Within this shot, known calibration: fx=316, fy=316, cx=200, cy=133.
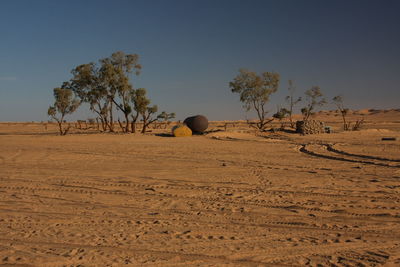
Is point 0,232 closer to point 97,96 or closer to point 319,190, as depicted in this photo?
point 319,190

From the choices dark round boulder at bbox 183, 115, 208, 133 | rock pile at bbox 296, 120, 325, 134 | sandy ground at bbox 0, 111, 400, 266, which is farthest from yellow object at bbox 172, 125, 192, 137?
sandy ground at bbox 0, 111, 400, 266

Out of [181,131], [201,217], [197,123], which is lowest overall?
[201,217]

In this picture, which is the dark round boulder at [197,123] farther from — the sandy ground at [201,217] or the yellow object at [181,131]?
the sandy ground at [201,217]

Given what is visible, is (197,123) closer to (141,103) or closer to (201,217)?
(141,103)

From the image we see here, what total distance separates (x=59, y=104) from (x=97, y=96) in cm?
429

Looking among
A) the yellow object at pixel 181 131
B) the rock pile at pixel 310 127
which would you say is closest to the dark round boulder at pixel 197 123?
the yellow object at pixel 181 131

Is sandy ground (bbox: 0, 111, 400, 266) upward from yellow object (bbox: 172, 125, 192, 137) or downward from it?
downward

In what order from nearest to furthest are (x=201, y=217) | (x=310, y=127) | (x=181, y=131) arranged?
(x=201, y=217)
(x=181, y=131)
(x=310, y=127)

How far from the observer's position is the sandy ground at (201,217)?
3.46 m

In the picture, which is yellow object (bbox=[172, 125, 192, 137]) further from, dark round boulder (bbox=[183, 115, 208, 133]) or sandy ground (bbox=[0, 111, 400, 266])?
sandy ground (bbox=[0, 111, 400, 266])

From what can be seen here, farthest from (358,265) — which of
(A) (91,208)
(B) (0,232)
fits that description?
(B) (0,232)

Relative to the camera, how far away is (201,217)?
188 inches

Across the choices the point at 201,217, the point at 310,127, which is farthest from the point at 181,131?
the point at 201,217

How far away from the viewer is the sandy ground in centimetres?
346
